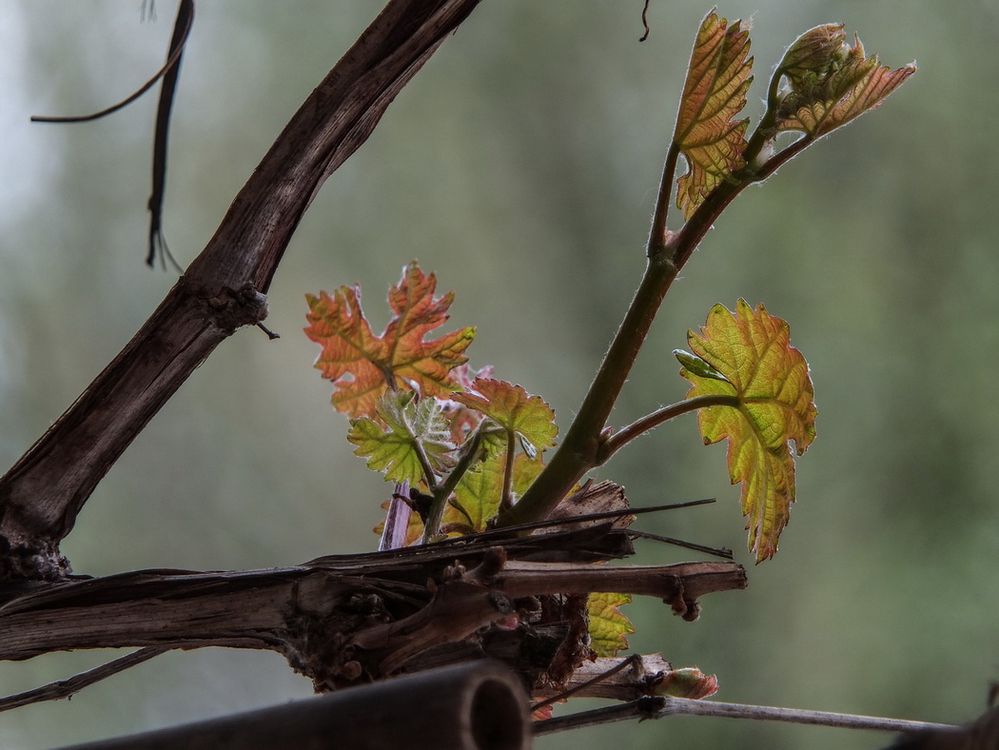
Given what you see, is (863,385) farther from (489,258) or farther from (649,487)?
(489,258)

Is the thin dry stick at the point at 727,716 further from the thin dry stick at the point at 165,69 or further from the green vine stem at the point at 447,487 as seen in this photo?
the thin dry stick at the point at 165,69

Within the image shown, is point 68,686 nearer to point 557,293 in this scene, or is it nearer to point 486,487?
point 486,487

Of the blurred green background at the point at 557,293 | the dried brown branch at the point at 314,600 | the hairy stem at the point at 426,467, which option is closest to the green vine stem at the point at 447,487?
the hairy stem at the point at 426,467

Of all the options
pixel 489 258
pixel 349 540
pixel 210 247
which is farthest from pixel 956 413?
pixel 210 247

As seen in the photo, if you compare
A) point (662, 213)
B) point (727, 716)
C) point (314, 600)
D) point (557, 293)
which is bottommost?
point (727, 716)

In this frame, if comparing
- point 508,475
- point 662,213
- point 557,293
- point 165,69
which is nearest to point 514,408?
point 508,475

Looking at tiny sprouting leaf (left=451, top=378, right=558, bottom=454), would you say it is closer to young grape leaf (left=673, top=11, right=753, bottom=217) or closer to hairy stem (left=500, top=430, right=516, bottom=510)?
hairy stem (left=500, top=430, right=516, bottom=510)
